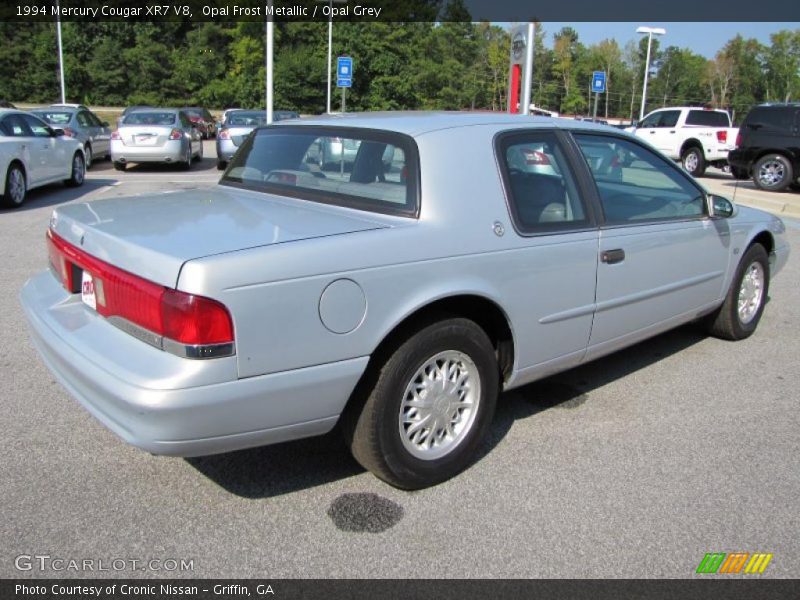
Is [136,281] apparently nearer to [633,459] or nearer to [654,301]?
[633,459]

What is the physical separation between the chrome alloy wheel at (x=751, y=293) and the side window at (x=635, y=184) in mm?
1079

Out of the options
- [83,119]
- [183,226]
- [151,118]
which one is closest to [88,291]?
[183,226]

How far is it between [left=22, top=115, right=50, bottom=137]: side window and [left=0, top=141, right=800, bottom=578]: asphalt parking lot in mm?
8456

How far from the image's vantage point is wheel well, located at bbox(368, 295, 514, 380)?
2.85 metres

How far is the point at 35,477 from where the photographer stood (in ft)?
10.1

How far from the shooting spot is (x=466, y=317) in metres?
3.20

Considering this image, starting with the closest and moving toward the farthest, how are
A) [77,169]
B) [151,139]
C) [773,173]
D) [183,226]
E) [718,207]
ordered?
[183,226] → [718,207] → [77,169] → [773,173] → [151,139]

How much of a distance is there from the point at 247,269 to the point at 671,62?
376 ft

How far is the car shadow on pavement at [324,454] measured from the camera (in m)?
3.14
